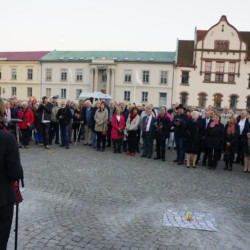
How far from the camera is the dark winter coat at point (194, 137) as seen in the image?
376 inches

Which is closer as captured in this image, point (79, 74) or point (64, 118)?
point (64, 118)

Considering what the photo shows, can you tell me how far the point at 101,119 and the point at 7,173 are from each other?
9.01 metres

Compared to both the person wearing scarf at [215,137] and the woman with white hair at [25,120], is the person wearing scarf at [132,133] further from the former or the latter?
the woman with white hair at [25,120]

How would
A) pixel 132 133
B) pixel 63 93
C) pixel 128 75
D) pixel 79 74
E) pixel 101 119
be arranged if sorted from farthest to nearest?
1. pixel 63 93
2. pixel 79 74
3. pixel 128 75
4. pixel 101 119
5. pixel 132 133

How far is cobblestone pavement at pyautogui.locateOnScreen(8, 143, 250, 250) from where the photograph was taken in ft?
14.2

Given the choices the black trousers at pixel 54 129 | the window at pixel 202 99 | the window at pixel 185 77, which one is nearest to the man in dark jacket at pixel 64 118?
the black trousers at pixel 54 129

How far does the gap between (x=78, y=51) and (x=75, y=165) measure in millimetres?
43659

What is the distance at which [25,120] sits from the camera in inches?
455

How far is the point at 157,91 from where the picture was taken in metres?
43.9

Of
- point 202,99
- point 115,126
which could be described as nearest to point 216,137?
point 115,126

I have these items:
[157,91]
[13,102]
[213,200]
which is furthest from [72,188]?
[157,91]

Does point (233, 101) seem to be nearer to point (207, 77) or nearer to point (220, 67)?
point (207, 77)

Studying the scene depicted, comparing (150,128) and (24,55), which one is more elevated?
(24,55)

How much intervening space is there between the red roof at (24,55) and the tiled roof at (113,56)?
5.61ft
